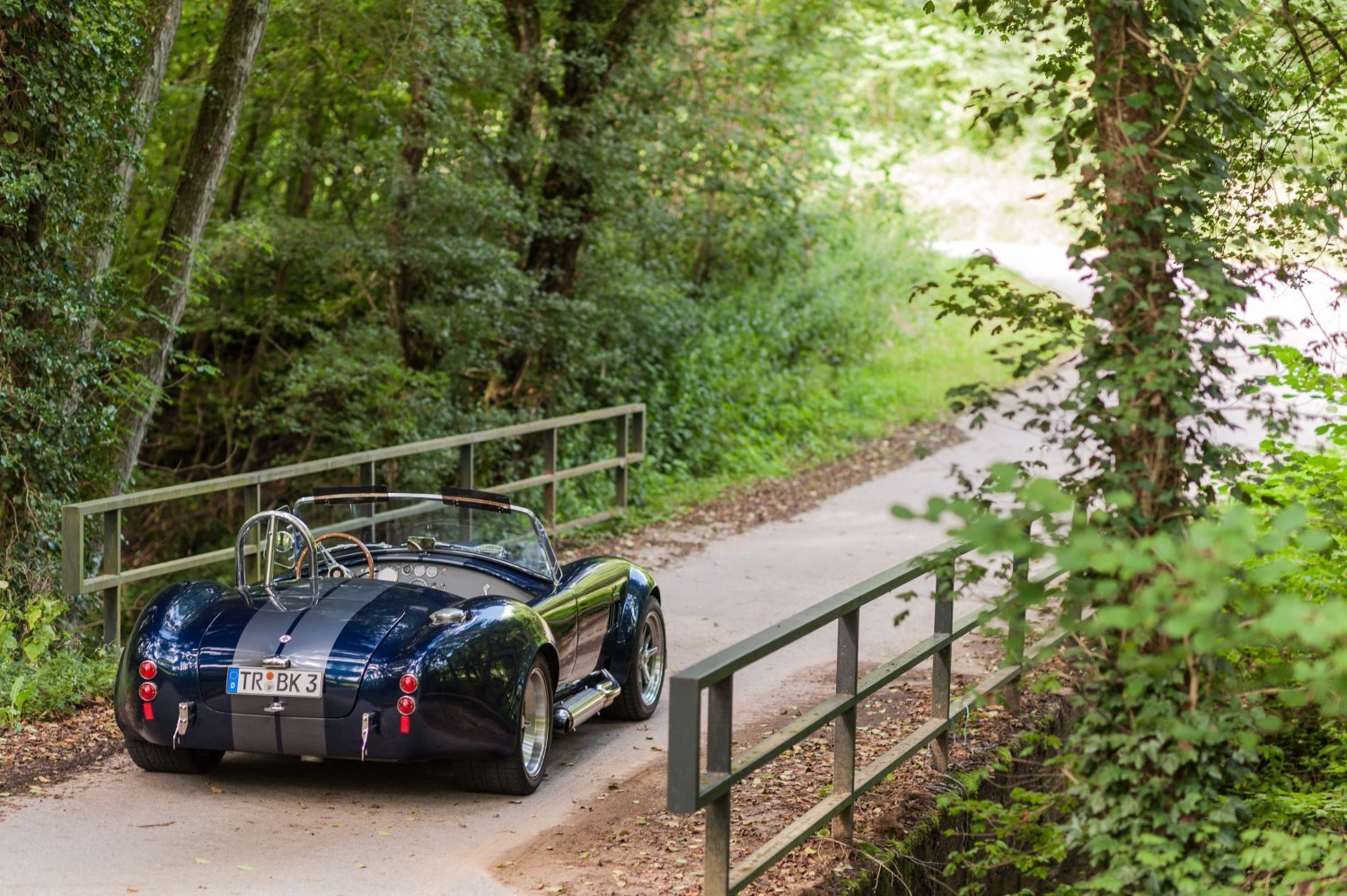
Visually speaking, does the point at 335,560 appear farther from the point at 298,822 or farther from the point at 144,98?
the point at 144,98

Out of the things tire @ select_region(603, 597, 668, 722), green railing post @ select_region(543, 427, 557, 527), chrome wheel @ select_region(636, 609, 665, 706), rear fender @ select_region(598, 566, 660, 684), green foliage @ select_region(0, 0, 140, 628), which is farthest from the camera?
green railing post @ select_region(543, 427, 557, 527)

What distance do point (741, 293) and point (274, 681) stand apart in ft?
50.0

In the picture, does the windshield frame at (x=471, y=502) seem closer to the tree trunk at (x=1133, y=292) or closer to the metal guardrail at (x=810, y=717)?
the metal guardrail at (x=810, y=717)

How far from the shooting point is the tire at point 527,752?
6508 millimetres

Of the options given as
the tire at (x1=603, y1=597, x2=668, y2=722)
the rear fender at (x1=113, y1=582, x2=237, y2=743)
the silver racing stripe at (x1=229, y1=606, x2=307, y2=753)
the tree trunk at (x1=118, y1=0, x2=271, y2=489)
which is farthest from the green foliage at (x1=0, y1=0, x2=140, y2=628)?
the tire at (x1=603, y1=597, x2=668, y2=722)

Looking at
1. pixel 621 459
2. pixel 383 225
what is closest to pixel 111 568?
pixel 621 459

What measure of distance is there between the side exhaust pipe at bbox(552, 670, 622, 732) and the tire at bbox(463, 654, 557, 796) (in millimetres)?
122

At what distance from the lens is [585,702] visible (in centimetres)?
720

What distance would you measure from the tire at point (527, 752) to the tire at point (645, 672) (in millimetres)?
1027

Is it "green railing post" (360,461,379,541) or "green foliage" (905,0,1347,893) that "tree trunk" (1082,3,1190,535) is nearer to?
"green foliage" (905,0,1347,893)

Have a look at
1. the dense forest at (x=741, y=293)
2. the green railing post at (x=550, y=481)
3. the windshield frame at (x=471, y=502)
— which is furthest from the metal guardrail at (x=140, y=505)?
the windshield frame at (x=471, y=502)

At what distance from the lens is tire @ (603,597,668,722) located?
790cm

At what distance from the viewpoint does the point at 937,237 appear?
29484 millimetres

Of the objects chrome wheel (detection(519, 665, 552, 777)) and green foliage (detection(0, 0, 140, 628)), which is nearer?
chrome wheel (detection(519, 665, 552, 777))
